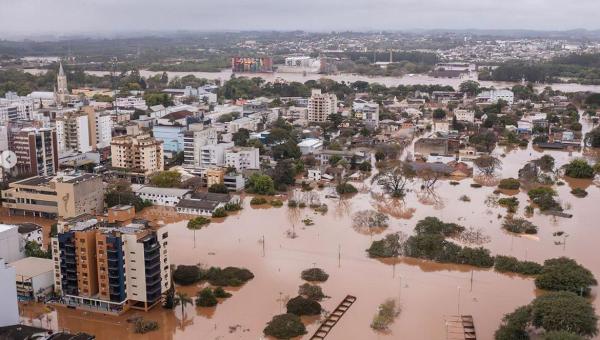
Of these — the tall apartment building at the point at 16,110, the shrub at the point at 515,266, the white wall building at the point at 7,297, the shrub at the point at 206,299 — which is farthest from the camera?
the tall apartment building at the point at 16,110

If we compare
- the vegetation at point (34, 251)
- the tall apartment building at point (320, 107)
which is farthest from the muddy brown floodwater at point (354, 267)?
the tall apartment building at point (320, 107)

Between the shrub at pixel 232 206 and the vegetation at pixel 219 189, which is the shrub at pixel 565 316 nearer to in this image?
the shrub at pixel 232 206

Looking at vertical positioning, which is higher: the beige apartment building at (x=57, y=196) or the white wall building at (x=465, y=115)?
the white wall building at (x=465, y=115)

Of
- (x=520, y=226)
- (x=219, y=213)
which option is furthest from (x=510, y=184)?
(x=219, y=213)

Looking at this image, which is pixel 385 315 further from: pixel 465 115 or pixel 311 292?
pixel 465 115

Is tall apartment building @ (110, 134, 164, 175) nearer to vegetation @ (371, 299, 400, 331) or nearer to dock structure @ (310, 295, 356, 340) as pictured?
dock structure @ (310, 295, 356, 340)

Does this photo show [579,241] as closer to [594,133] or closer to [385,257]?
[385,257]
